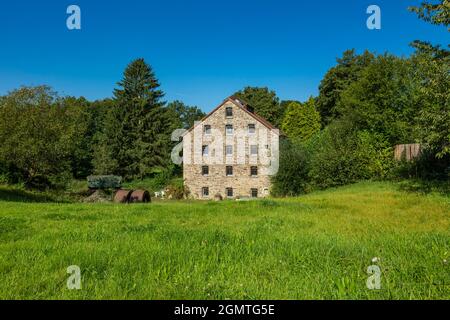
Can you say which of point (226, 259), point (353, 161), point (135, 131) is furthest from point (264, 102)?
point (226, 259)

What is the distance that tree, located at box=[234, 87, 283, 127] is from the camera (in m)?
77.0

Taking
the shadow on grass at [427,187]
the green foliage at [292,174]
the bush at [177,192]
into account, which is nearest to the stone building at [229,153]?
the bush at [177,192]

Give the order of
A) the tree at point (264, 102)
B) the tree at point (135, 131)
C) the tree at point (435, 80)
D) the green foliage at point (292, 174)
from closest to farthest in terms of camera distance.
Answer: the tree at point (435, 80), the green foliage at point (292, 174), the tree at point (135, 131), the tree at point (264, 102)

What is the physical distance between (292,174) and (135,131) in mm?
31636

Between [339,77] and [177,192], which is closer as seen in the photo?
[177,192]

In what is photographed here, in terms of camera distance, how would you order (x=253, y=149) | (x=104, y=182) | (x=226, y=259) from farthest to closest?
(x=104, y=182) → (x=253, y=149) → (x=226, y=259)

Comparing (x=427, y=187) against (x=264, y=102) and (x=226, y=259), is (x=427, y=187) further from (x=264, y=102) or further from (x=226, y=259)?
(x=264, y=102)

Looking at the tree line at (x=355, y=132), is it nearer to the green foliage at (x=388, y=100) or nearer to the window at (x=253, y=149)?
the green foliage at (x=388, y=100)

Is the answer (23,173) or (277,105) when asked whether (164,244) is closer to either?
(23,173)

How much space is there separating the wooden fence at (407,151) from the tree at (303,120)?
37965 millimetres

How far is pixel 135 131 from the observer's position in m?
56.2

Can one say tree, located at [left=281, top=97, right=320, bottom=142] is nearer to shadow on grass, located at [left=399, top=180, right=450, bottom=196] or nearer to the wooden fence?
the wooden fence

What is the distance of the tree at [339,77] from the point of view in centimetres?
6027

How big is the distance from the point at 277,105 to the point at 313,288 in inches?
3125
